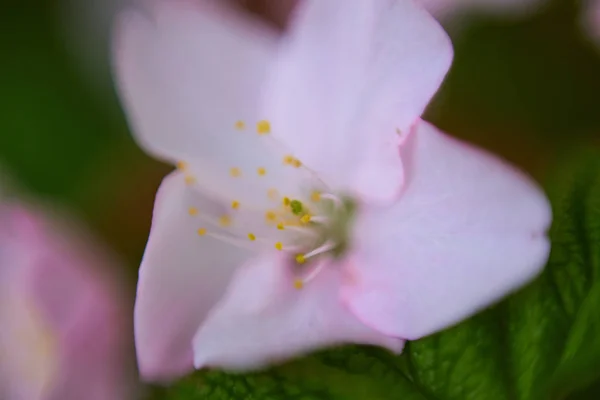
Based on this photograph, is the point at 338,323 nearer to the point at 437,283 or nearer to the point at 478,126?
the point at 437,283

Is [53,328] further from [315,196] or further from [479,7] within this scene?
[479,7]

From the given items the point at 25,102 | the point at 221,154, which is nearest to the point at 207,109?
the point at 221,154

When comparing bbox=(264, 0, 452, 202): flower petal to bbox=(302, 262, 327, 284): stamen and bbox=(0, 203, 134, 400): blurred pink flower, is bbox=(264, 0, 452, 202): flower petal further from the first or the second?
bbox=(0, 203, 134, 400): blurred pink flower

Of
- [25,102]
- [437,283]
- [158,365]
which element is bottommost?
[25,102]

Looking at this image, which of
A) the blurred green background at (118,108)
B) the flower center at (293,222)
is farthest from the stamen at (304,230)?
the blurred green background at (118,108)

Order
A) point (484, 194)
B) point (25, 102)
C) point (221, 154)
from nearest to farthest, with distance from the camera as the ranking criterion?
point (484, 194) → point (221, 154) → point (25, 102)

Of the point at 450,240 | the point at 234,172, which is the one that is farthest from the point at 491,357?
the point at 234,172
